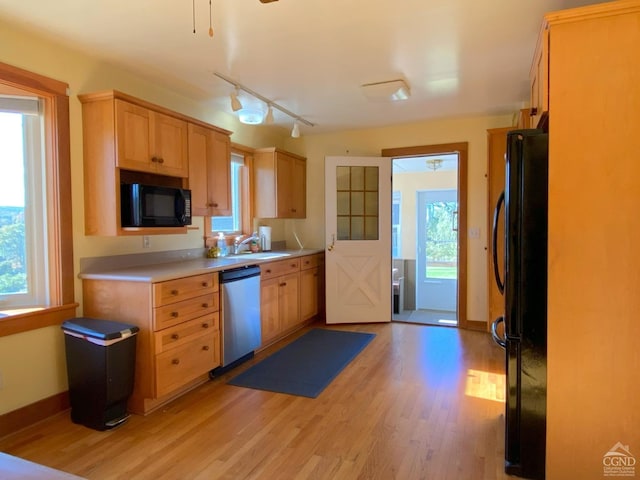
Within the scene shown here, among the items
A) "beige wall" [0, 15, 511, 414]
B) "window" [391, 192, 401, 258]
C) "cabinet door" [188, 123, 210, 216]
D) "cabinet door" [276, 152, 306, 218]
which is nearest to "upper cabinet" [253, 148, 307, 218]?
"cabinet door" [276, 152, 306, 218]

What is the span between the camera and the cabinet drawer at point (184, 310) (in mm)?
2570

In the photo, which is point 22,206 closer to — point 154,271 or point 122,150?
point 122,150

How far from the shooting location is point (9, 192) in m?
2.49

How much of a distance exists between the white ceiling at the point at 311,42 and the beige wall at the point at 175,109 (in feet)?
0.44

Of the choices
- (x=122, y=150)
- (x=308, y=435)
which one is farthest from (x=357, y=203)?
(x=308, y=435)

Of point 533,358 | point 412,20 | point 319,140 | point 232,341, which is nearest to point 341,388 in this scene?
point 232,341

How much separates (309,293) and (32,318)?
281cm

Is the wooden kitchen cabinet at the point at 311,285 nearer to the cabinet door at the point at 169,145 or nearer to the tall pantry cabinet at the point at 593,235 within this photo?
the cabinet door at the point at 169,145

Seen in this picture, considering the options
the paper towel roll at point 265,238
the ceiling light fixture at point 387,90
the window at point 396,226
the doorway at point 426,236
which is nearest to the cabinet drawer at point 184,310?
the paper towel roll at point 265,238

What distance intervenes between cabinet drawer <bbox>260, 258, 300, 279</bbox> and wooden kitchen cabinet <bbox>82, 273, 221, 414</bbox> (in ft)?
2.74

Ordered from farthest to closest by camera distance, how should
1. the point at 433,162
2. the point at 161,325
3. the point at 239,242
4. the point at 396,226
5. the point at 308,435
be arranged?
the point at 396,226 → the point at 433,162 → the point at 239,242 → the point at 161,325 → the point at 308,435

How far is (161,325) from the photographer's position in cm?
258

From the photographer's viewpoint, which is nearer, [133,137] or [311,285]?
[133,137]

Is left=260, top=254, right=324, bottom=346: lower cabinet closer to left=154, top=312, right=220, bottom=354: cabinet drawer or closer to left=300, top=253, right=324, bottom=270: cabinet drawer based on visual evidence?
left=300, top=253, right=324, bottom=270: cabinet drawer
